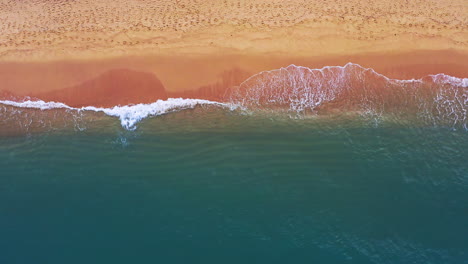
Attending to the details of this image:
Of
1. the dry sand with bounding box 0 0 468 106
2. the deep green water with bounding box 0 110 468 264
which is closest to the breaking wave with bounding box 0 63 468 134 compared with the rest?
the dry sand with bounding box 0 0 468 106

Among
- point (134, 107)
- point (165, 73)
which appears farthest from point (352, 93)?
point (134, 107)

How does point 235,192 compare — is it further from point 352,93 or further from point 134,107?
point 352,93

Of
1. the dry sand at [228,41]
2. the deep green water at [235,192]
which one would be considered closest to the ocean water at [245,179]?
the deep green water at [235,192]

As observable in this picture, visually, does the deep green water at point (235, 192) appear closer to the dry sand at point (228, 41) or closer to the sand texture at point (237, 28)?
the dry sand at point (228, 41)

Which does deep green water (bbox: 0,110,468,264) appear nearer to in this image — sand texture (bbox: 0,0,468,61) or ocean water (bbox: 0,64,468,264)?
ocean water (bbox: 0,64,468,264)

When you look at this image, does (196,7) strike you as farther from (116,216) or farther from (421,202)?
(421,202)

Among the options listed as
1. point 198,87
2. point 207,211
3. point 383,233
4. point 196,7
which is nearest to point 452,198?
point 383,233
